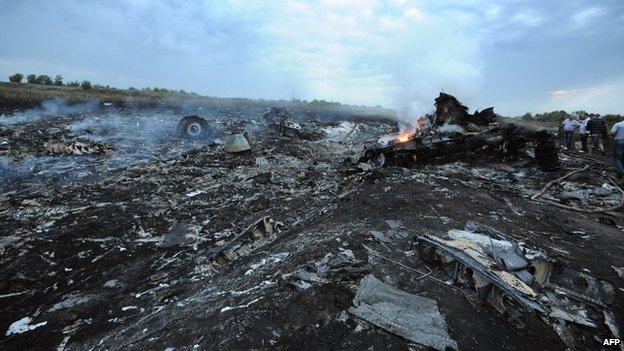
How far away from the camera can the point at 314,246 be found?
14.9ft

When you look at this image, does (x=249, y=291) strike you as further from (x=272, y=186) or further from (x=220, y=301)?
(x=272, y=186)

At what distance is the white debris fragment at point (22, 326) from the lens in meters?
3.86

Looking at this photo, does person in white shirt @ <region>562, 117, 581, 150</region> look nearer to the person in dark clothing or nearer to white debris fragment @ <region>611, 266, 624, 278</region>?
the person in dark clothing

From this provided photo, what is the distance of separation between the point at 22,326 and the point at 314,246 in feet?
10.9

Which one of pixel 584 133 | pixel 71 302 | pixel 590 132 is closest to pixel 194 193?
pixel 71 302

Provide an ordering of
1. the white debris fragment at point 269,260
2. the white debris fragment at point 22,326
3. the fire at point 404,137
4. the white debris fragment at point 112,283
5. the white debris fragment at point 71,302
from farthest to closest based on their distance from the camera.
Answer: the fire at point 404,137 < the white debris fragment at point 112,283 < the white debris fragment at point 269,260 < the white debris fragment at point 71,302 < the white debris fragment at point 22,326

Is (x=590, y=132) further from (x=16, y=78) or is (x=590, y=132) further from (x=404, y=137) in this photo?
(x=16, y=78)

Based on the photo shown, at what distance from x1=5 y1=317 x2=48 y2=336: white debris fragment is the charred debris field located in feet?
0.10

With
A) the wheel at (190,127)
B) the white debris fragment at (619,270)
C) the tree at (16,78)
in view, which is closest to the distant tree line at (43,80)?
the tree at (16,78)

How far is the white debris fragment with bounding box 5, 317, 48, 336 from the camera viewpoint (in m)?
3.86

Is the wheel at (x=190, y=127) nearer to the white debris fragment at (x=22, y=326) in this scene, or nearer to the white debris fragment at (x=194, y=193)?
the white debris fragment at (x=194, y=193)

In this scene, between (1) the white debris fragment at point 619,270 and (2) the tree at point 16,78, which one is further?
(2) the tree at point 16,78

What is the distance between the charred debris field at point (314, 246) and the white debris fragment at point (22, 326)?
31 millimetres

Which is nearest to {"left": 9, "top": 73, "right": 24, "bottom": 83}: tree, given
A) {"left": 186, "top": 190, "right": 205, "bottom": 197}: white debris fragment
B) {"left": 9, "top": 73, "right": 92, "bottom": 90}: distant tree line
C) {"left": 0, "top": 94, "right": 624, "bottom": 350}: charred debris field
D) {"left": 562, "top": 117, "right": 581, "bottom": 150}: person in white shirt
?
{"left": 9, "top": 73, "right": 92, "bottom": 90}: distant tree line
